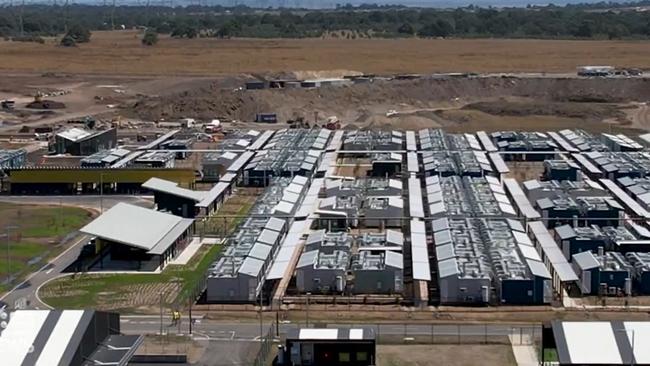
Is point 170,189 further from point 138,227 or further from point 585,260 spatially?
point 585,260

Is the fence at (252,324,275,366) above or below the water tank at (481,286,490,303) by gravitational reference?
below

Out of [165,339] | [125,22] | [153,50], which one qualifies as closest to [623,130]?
[165,339]

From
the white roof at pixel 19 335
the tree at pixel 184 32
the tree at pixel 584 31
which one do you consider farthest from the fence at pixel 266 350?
the tree at pixel 184 32

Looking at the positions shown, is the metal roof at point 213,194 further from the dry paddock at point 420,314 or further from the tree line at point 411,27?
the tree line at point 411,27

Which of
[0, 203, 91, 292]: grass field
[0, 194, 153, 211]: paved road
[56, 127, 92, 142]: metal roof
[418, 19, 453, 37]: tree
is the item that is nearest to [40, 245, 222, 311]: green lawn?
[0, 203, 91, 292]: grass field

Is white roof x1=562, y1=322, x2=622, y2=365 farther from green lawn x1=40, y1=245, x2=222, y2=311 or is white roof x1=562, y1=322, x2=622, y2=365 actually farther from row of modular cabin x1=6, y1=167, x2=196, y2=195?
row of modular cabin x1=6, y1=167, x2=196, y2=195

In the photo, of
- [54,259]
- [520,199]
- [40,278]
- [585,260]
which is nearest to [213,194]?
[54,259]
